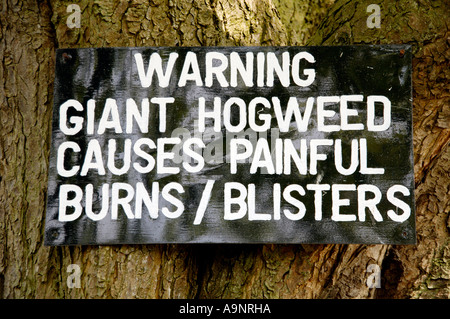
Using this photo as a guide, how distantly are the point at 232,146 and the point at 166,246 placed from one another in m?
0.50

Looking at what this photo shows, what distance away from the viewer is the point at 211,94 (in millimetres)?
1765

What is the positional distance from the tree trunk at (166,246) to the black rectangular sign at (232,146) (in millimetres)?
75

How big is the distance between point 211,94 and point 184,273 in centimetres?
76

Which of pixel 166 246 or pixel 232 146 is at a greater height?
pixel 232 146

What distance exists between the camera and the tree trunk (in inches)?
67.7

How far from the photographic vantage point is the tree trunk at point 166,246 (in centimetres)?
172

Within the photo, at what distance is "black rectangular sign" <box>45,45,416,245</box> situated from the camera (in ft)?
5.64

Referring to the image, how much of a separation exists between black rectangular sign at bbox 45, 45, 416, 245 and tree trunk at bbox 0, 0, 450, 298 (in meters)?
0.08

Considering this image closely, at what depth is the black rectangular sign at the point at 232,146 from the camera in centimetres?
172

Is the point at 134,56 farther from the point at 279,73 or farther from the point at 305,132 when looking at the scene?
the point at 305,132

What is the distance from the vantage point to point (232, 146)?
174cm

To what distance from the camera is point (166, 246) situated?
1.77 metres

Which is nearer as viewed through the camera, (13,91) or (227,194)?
(227,194)

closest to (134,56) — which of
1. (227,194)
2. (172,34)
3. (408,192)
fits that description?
(172,34)
